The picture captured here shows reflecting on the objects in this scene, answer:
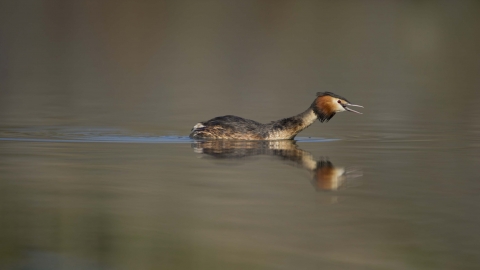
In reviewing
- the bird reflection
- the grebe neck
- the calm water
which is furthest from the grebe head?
the calm water

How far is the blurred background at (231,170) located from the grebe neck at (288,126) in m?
0.63

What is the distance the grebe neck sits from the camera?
15180mm

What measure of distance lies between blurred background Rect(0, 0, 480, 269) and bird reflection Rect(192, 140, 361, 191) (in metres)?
0.23

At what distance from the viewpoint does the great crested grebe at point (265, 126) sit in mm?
15000

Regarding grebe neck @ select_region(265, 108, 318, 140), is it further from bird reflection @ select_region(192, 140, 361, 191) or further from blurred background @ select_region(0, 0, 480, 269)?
blurred background @ select_region(0, 0, 480, 269)

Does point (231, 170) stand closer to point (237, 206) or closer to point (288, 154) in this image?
point (288, 154)

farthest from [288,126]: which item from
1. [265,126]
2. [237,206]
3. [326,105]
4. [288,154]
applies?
[237,206]

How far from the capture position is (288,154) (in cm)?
1351

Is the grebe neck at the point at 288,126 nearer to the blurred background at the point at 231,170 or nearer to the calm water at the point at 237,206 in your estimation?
the blurred background at the point at 231,170

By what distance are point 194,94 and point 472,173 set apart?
1340 centimetres

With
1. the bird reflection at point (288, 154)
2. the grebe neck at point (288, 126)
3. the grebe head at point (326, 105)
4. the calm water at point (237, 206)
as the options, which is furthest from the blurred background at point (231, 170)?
the grebe neck at point (288, 126)

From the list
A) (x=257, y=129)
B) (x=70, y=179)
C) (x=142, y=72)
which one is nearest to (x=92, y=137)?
(x=257, y=129)

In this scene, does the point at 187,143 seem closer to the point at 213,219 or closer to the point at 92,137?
the point at 92,137

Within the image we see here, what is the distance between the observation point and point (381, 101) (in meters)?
22.2
